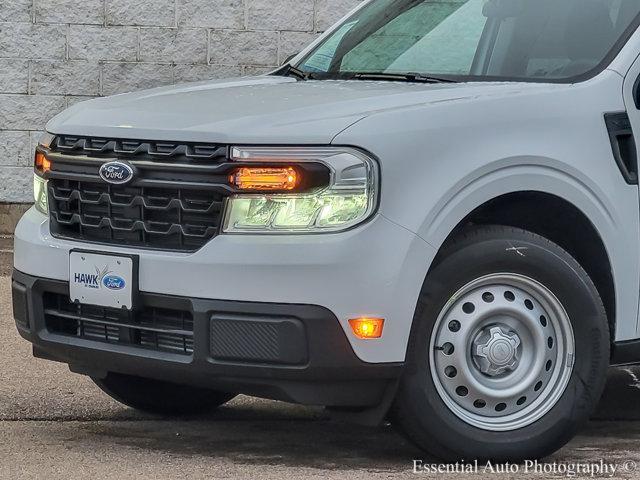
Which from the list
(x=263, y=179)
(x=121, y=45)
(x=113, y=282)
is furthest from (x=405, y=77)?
(x=121, y=45)

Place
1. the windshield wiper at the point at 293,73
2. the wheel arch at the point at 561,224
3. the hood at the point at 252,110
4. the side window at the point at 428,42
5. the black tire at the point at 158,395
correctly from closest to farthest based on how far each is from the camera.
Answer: the hood at the point at 252,110
the wheel arch at the point at 561,224
the side window at the point at 428,42
the black tire at the point at 158,395
the windshield wiper at the point at 293,73

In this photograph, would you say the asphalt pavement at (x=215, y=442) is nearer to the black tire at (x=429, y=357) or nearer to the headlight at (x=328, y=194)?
the black tire at (x=429, y=357)

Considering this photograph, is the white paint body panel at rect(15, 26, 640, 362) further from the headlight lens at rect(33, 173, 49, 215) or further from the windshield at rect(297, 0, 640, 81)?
the windshield at rect(297, 0, 640, 81)

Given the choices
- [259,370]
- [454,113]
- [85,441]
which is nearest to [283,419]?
[85,441]

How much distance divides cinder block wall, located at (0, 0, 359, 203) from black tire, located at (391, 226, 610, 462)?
6.04 m

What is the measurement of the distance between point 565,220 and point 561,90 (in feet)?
1.48

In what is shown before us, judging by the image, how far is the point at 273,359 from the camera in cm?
488

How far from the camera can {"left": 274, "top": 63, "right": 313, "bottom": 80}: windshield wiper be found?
20.5 ft

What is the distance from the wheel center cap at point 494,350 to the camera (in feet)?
16.8

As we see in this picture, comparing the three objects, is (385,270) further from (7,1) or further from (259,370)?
(7,1)

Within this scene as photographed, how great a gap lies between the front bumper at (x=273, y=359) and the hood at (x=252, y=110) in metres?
0.54

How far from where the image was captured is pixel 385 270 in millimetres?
4840

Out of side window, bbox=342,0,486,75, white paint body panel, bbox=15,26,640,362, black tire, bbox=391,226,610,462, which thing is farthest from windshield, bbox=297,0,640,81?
black tire, bbox=391,226,610,462

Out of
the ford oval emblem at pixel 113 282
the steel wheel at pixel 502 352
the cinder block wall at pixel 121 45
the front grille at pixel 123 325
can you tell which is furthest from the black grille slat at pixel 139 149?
the cinder block wall at pixel 121 45
